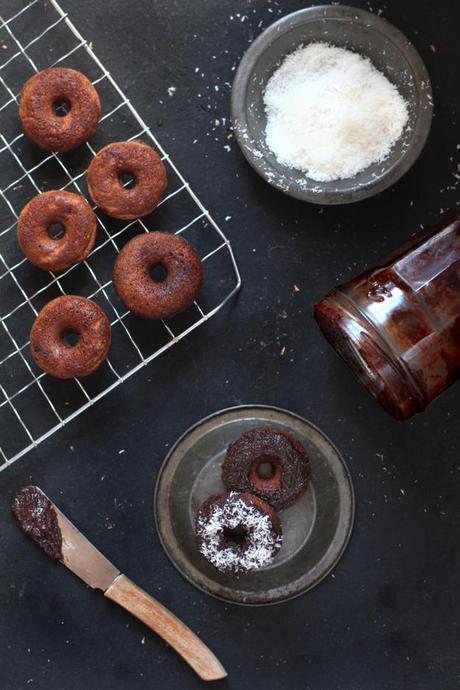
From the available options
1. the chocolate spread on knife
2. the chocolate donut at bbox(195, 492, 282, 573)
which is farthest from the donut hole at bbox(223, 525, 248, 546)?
the chocolate spread on knife

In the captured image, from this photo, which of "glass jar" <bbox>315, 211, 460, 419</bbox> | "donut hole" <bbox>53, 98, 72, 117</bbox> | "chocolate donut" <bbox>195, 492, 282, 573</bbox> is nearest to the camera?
"glass jar" <bbox>315, 211, 460, 419</bbox>

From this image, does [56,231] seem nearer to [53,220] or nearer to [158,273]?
[53,220]

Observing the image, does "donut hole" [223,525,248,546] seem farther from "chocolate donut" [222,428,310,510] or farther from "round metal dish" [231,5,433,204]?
"round metal dish" [231,5,433,204]

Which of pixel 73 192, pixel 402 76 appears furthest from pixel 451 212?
pixel 73 192

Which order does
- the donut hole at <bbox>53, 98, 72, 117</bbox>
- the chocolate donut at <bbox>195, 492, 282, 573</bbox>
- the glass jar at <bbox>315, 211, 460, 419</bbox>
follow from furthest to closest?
the donut hole at <bbox>53, 98, 72, 117</bbox>, the chocolate donut at <bbox>195, 492, 282, 573</bbox>, the glass jar at <bbox>315, 211, 460, 419</bbox>

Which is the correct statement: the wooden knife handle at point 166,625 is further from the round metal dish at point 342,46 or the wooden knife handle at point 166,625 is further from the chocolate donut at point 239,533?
the round metal dish at point 342,46

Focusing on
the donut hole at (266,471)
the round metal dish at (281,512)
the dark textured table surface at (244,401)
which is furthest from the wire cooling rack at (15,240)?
the donut hole at (266,471)

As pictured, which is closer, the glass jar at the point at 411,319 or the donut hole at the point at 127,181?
the glass jar at the point at 411,319

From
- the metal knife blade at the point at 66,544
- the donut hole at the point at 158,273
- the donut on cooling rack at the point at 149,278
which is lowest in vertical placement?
the metal knife blade at the point at 66,544
